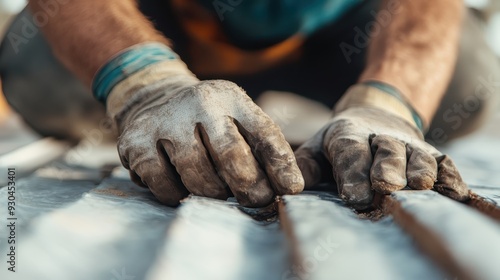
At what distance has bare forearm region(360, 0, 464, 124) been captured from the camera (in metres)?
1.45

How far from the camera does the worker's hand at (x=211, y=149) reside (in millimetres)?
869

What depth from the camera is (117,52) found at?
1183 millimetres

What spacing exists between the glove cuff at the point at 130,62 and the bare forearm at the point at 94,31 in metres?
0.03

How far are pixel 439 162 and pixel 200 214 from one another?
1.34 feet

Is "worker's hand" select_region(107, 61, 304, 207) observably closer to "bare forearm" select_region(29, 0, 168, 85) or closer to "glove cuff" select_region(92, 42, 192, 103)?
"glove cuff" select_region(92, 42, 192, 103)

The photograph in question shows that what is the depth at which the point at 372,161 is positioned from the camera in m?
0.91

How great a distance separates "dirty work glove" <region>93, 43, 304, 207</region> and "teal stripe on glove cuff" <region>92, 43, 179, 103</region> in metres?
0.17

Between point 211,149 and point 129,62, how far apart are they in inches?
14.2

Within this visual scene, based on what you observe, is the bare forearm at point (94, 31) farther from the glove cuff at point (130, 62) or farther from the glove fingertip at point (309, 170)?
the glove fingertip at point (309, 170)

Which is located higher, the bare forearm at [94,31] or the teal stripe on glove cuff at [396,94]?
the bare forearm at [94,31]

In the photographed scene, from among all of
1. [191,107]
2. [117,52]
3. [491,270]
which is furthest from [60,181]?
[491,270]

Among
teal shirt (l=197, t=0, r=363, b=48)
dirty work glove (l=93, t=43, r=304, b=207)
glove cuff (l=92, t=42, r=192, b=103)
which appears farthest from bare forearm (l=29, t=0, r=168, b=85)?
teal shirt (l=197, t=0, r=363, b=48)

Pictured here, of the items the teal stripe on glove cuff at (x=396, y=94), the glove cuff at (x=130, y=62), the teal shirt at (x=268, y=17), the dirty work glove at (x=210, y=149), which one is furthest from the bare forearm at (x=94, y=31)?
the teal stripe on glove cuff at (x=396, y=94)

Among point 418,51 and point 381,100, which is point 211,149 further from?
point 418,51
